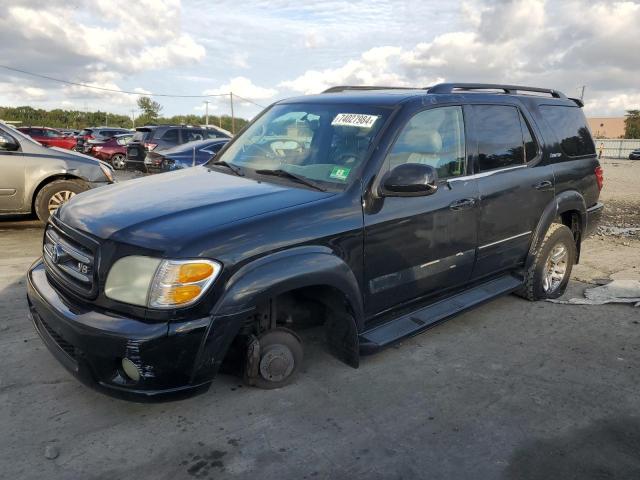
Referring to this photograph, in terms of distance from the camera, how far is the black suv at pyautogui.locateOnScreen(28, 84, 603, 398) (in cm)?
258

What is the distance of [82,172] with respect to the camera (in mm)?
7633

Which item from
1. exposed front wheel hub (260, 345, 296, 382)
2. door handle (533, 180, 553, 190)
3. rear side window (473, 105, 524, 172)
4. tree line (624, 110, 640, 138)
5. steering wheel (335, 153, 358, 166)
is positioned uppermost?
tree line (624, 110, 640, 138)

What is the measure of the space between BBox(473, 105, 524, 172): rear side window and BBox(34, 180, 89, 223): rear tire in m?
5.82

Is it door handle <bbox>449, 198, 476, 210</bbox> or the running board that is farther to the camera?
door handle <bbox>449, 198, 476, 210</bbox>

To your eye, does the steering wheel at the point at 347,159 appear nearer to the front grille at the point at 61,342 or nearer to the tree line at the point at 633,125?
the front grille at the point at 61,342

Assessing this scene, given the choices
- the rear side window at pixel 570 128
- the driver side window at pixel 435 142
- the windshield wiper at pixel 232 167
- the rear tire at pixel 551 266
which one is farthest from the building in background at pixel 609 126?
the windshield wiper at pixel 232 167

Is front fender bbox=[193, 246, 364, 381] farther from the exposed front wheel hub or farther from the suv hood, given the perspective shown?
the exposed front wheel hub

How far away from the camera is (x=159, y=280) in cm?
252

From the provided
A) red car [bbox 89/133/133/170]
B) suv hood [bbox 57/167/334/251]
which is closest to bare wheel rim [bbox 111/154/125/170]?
red car [bbox 89/133/133/170]

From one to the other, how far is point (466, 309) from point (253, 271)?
6.44ft

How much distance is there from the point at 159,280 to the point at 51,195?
5782 mm

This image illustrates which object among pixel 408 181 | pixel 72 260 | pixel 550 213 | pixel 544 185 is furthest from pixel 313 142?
pixel 550 213

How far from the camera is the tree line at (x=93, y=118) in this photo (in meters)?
66.5

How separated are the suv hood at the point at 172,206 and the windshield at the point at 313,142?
24 cm
